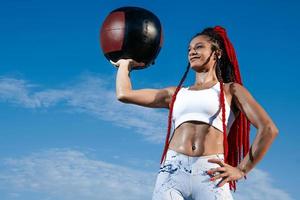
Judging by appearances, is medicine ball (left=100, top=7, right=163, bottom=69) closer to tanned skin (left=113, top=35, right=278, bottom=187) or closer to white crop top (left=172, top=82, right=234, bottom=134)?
tanned skin (left=113, top=35, right=278, bottom=187)

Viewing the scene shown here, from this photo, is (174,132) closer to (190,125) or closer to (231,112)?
(190,125)

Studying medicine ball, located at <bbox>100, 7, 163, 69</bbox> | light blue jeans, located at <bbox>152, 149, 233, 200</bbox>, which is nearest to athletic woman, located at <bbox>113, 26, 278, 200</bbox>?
light blue jeans, located at <bbox>152, 149, 233, 200</bbox>

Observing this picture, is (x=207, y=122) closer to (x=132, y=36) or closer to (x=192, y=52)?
(x=192, y=52)

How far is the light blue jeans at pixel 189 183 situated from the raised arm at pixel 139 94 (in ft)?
2.56

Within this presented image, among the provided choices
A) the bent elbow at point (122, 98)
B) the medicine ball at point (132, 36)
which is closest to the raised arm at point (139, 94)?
the bent elbow at point (122, 98)

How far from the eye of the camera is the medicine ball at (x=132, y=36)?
507 centimetres

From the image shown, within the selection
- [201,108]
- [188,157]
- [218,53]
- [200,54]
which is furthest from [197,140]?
[218,53]

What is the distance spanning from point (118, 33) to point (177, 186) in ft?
5.44

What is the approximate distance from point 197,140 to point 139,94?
0.82 metres

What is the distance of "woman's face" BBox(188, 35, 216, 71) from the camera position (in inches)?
189

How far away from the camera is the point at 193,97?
4.54 meters

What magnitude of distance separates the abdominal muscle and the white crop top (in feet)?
0.16

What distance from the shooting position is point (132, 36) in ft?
16.6

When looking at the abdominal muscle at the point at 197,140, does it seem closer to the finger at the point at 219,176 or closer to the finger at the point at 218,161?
the finger at the point at 218,161
